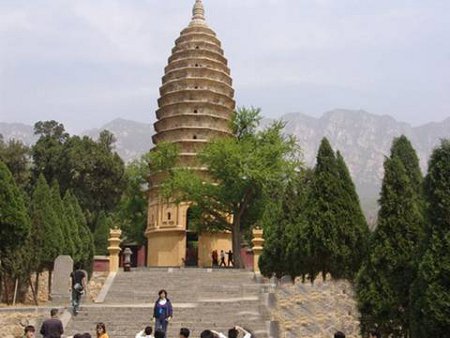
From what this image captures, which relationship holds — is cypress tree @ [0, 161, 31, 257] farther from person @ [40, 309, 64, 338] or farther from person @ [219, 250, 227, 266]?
person @ [219, 250, 227, 266]

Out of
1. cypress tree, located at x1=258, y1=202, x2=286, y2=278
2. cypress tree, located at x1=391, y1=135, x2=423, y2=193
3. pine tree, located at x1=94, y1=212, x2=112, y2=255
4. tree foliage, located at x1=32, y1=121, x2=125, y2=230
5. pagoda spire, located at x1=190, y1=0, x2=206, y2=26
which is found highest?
pagoda spire, located at x1=190, y1=0, x2=206, y2=26

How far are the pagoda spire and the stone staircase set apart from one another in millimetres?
22111

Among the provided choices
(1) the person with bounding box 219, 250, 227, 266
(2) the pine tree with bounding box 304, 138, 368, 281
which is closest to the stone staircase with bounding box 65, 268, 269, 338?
(2) the pine tree with bounding box 304, 138, 368, 281

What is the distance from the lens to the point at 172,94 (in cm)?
4138

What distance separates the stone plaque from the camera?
1964cm

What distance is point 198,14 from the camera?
45.6 meters

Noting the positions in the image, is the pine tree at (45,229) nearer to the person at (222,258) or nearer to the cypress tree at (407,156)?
the person at (222,258)

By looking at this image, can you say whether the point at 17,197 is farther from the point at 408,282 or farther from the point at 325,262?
the point at 408,282

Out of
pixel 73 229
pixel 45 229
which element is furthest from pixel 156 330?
pixel 73 229

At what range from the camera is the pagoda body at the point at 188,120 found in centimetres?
3825

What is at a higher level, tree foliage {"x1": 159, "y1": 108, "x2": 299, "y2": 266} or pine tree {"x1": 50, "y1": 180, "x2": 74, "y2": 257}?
tree foliage {"x1": 159, "y1": 108, "x2": 299, "y2": 266}

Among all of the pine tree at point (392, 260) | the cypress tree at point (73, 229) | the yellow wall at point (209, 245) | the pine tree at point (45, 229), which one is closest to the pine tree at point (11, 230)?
the pine tree at point (45, 229)

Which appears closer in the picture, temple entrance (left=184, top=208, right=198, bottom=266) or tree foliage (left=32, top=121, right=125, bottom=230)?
temple entrance (left=184, top=208, right=198, bottom=266)

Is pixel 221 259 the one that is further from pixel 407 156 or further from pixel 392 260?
pixel 392 260
